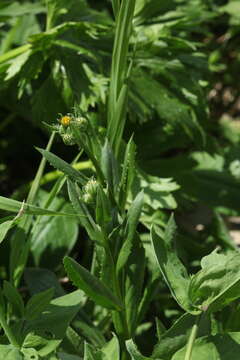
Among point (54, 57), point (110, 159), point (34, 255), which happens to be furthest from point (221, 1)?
point (110, 159)

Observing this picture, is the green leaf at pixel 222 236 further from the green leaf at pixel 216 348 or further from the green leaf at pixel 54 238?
the green leaf at pixel 216 348

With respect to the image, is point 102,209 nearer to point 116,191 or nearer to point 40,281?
point 116,191

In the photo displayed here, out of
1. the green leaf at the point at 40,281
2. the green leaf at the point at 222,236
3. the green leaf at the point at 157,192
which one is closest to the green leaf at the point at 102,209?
the green leaf at the point at 40,281

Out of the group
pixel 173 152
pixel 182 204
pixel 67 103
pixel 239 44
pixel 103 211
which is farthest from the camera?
pixel 239 44

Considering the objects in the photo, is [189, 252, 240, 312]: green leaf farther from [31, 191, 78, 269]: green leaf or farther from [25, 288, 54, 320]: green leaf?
[31, 191, 78, 269]: green leaf

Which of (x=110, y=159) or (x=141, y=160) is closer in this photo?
(x=110, y=159)

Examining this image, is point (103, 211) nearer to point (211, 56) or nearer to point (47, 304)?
point (47, 304)
